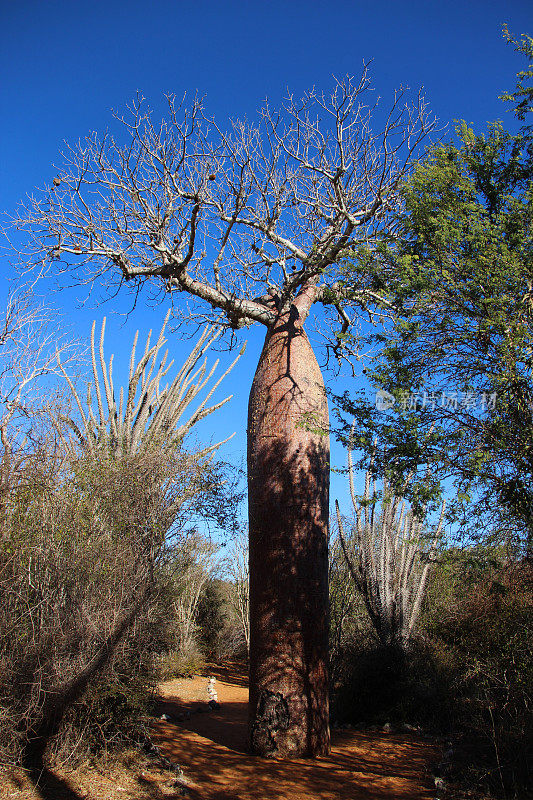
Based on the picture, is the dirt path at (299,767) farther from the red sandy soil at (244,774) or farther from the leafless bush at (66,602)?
the leafless bush at (66,602)

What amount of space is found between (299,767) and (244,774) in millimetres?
443

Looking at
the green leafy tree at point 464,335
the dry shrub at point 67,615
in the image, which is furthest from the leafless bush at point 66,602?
the green leafy tree at point 464,335

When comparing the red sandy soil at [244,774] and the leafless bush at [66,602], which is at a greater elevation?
the leafless bush at [66,602]

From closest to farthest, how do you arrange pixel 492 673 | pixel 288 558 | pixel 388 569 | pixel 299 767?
1. pixel 299 767
2. pixel 492 673
3. pixel 288 558
4. pixel 388 569

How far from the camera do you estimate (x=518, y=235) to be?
4.33 meters

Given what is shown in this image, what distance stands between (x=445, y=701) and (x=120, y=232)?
619cm

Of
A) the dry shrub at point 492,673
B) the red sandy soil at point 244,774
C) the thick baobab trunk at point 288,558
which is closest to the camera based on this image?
the red sandy soil at point 244,774

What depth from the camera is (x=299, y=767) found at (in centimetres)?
421

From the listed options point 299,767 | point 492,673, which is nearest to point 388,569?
point 492,673

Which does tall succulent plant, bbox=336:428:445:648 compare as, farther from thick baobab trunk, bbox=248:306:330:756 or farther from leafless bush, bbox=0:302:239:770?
leafless bush, bbox=0:302:239:770

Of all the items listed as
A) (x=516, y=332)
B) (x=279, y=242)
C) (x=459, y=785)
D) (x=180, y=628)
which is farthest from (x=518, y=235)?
(x=180, y=628)

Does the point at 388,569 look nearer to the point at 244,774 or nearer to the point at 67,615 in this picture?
the point at 244,774

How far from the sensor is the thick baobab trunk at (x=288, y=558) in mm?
4535

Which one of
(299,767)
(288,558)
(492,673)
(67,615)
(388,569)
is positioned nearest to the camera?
(67,615)
